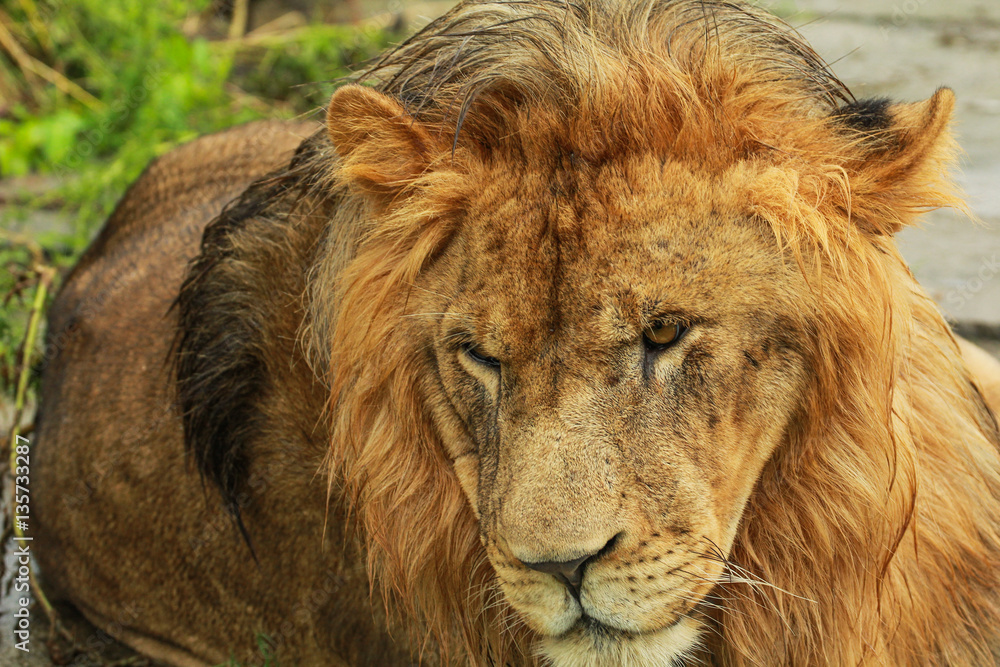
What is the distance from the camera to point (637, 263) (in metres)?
1.84

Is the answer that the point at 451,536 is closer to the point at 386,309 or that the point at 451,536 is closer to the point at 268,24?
the point at 386,309

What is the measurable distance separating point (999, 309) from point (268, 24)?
19.3 feet

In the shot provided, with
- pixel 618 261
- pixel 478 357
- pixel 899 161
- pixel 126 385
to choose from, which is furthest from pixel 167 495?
pixel 899 161

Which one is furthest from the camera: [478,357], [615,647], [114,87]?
[114,87]

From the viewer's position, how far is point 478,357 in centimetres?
201

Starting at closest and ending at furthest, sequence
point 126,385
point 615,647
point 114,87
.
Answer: point 615,647, point 126,385, point 114,87

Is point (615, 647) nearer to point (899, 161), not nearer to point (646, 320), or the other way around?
point (646, 320)

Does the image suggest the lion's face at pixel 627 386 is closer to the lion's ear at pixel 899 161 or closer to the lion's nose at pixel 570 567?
the lion's nose at pixel 570 567

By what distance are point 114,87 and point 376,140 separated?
5.30 m

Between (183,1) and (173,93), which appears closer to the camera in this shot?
(173,93)

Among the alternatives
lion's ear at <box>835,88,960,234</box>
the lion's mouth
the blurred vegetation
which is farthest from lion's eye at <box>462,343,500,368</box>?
the blurred vegetation

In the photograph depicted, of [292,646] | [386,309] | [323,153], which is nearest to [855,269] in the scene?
[386,309]

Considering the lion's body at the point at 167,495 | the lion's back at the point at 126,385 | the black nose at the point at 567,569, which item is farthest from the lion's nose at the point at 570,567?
the lion's back at the point at 126,385

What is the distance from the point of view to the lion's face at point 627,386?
1.80 meters
